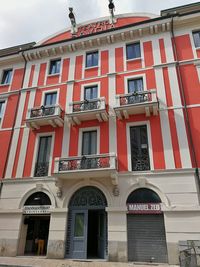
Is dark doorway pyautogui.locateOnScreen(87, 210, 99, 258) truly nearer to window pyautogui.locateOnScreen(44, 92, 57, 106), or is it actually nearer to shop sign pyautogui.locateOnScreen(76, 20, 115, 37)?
window pyautogui.locateOnScreen(44, 92, 57, 106)

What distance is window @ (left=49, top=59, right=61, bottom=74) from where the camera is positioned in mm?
16297

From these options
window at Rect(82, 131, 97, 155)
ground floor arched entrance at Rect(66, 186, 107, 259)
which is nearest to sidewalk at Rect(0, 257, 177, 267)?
ground floor arched entrance at Rect(66, 186, 107, 259)

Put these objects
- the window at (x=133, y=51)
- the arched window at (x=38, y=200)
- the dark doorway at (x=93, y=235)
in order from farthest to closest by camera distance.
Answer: the window at (x=133, y=51), the arched window at (x=38, y=200), the dark doorway at (x=93, y=235)

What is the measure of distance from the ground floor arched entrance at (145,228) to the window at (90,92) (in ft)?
23.5

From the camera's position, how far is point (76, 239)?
1082 centimetres

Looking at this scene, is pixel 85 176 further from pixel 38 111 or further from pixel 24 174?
pixel 38 111

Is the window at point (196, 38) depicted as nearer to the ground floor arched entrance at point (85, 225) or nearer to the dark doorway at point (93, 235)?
the ground floor arched entrance at point (85, 225)

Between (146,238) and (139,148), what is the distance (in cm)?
472

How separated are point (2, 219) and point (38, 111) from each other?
715 cm

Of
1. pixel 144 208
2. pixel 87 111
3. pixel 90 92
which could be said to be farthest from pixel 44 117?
pixel 144 208

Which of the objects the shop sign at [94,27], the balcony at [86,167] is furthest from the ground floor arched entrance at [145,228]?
the shop sign at [94,27]

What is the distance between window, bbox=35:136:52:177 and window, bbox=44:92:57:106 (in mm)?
2790

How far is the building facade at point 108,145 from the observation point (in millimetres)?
10297

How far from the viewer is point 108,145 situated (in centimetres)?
1219
